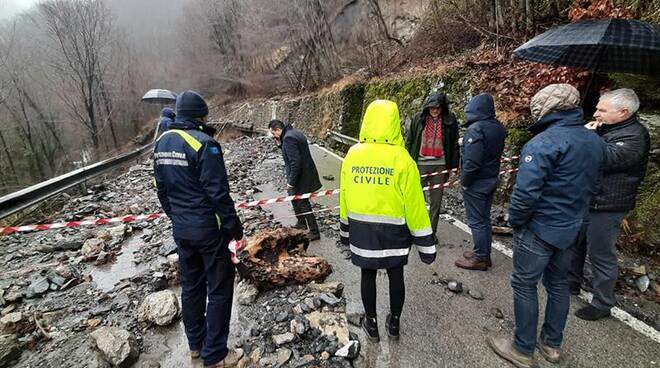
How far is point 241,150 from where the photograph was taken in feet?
48.4

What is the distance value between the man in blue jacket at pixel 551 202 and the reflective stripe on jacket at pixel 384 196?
0.69 m

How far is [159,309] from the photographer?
332cm

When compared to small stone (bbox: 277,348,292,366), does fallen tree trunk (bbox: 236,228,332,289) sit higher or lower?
higher

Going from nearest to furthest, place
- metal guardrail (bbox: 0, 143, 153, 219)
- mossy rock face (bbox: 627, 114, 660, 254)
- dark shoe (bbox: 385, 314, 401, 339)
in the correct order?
dark shoe (bbox: 385, 314, 401, 339) < mossy rock face (bbox: 627, 114, 660, 254) < metal guardrail (bbox: 0, 143, 153, 219)

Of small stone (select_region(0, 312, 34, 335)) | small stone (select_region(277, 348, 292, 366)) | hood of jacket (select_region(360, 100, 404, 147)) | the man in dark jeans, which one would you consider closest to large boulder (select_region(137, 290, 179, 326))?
small stone (select_region(0, 312, 34, 335))

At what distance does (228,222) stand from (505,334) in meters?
2.66

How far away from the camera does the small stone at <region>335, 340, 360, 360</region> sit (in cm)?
262

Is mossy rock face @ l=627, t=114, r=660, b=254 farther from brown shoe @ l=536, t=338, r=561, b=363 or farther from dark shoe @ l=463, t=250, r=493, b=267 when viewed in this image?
brown shoe @ l=536, t=338, r=561, b=363

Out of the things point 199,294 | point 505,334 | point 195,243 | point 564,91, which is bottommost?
point 505,334

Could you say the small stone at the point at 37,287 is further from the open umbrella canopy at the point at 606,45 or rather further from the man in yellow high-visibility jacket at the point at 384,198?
the open umbrella canopy at the point at 606,45

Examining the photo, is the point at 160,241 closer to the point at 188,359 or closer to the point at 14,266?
the point at 14,266

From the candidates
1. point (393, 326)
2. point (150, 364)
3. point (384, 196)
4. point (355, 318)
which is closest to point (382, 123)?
point (384, 196)

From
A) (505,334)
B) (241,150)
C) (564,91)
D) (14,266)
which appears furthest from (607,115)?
(241,150)

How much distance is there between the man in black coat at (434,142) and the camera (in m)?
4.20
